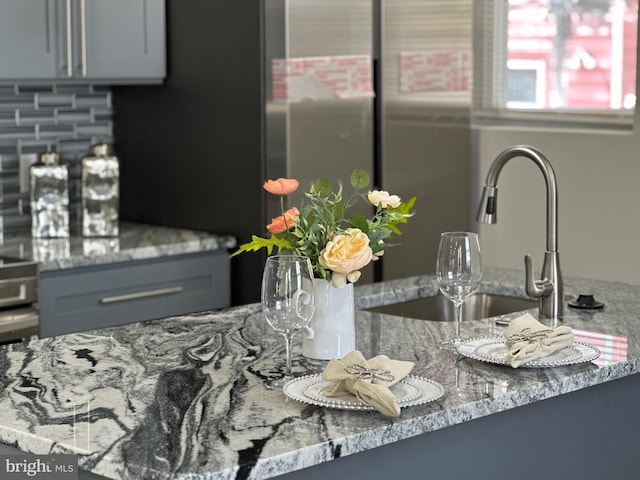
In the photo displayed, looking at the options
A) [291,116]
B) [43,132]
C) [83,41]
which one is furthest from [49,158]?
[291,116]

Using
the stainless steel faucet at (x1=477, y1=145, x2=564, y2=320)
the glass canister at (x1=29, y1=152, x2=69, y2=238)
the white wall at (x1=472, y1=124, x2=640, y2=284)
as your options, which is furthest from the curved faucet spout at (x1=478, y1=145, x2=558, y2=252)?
the glass canister at (x1=29, y1=152, x2=69, y2=238)

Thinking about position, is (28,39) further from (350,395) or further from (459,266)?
(350,395)

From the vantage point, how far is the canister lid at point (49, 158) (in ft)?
12.4

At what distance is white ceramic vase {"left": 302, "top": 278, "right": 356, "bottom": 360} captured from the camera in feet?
6.67

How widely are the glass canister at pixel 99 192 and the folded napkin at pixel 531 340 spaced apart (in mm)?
2061

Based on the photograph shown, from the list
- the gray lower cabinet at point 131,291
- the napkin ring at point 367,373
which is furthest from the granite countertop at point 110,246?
the napkin ring at point 367,373

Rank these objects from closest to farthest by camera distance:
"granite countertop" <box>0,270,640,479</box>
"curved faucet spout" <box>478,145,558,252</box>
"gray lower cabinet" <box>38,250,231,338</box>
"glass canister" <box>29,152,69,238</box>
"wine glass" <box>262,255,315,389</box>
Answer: "granite countertop" <box>0,270,640,479</box>
"wine glass" <box>262,255,315,389</box>
"curved faucet spout" <box>478,145,558,252</box>
"gray lower cabinet" <box>38,250,231,338</box>
"glass canister" <box>29,152,69,238</box>

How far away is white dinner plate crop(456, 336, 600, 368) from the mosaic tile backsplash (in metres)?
2.30

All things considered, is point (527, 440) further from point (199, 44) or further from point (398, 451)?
point (199, 44)

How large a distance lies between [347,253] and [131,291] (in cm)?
176

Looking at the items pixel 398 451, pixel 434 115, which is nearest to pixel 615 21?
pixel 434 115

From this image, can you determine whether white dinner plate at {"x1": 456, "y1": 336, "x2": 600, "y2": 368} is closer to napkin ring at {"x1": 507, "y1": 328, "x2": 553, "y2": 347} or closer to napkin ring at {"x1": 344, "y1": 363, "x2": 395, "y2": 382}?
napkin ring at {"x1": 507, "y1": 328, "x2": 553, "y2": 347}

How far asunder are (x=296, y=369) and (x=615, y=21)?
107 inches

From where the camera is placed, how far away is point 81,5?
3.69 meters
